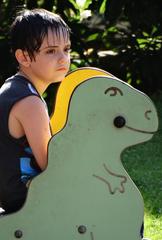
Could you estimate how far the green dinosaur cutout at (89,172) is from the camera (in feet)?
7.97

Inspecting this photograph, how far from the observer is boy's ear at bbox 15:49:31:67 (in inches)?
103

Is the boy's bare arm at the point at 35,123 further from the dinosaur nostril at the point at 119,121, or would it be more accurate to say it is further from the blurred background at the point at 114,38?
the blurred background at the point at 114,38

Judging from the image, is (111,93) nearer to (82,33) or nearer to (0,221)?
(0,221)

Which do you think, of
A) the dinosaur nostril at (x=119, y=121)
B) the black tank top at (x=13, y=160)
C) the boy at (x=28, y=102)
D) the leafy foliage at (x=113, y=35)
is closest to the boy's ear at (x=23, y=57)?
the boy at (x=28, y=102)

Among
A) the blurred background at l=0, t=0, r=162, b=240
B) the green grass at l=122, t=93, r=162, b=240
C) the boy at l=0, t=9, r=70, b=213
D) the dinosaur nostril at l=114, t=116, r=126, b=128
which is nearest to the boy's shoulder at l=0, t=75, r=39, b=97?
the boy at l=0, t=9, r=70, b=213

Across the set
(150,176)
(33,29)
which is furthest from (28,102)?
(150,176)

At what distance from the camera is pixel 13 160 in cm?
252

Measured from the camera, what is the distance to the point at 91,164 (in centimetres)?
246

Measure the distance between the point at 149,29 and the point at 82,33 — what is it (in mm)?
737

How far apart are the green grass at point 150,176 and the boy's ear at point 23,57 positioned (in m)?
1.37

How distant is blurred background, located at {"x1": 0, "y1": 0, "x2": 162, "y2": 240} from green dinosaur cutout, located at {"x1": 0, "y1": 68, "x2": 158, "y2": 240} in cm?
288

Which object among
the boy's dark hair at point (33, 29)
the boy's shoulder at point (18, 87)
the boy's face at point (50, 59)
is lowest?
the boy's shoulder at point (18, 87)

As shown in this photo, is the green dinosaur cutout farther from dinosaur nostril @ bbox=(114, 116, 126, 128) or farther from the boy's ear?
the boy's ear

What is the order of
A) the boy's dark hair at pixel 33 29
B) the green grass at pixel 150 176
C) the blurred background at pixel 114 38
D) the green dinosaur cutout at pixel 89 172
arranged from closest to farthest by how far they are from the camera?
1. the green dinosaur cutout at pixel 89 172
2. the boy's dark hair at pixel 33 29
3. the green grass at pixel 150 176
4. the blurred background at pixel 114 38
